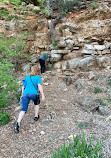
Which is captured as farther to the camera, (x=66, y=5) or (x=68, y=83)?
(x=66, y=5)

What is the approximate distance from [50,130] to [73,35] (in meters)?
7.45

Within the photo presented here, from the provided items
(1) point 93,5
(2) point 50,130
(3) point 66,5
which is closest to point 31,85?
(2) point 50,130

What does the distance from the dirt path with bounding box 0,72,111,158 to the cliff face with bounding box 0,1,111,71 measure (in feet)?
11.3

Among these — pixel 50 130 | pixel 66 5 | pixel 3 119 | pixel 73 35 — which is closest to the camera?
pixel 50 130

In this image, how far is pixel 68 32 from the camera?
8711mm

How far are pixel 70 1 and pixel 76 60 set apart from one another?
5.68 m

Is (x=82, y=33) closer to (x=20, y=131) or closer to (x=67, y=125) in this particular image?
(x=67, y=125)

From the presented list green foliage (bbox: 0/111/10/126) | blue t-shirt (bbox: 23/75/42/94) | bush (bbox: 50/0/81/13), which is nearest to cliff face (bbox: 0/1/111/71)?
bush (bbox: 50/0/81/13)

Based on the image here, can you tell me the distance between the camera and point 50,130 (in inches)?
118

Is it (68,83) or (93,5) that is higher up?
(93,5)

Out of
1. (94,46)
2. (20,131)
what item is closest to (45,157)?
(20,131)

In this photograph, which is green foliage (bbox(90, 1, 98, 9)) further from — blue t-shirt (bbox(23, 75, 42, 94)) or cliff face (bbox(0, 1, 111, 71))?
blue t-shirt (bbox(23, 75, 42, 94))

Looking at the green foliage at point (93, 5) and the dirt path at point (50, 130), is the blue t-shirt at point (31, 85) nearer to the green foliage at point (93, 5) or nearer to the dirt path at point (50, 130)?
the dirt path at point (50, 130)

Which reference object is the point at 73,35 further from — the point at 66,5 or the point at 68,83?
the point at 68,83
